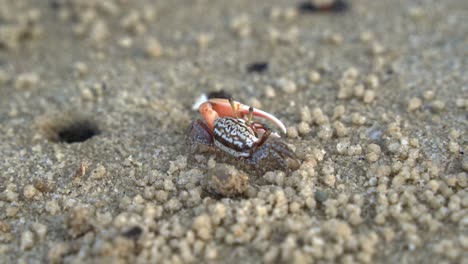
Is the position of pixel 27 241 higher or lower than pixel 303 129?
lower

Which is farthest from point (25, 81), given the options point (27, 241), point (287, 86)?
point (287, 86)

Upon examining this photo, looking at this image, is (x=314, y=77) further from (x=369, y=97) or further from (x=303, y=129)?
(x=303, y=129)

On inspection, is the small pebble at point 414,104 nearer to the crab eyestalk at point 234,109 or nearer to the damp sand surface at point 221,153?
the damp sand surface at point 221,153

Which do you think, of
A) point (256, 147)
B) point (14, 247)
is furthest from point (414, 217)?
point (14, 247)

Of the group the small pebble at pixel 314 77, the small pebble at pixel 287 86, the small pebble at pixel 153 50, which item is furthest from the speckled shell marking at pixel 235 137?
the small pebble at pixel 153 50

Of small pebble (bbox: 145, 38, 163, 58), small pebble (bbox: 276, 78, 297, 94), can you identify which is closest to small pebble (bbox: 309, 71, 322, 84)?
small pebble (bbox: 276, 78, 297, 94)

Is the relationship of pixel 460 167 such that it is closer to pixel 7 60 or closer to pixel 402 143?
pixel 402 143
